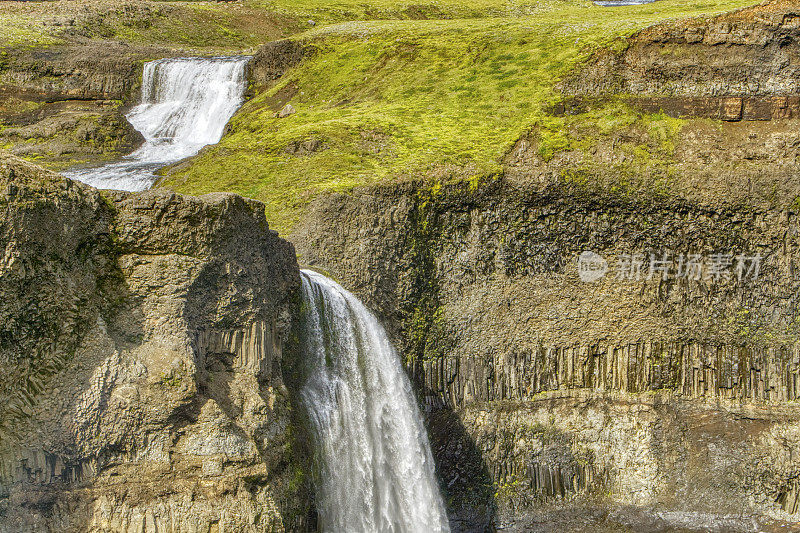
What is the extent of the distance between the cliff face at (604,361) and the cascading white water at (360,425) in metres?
2.86

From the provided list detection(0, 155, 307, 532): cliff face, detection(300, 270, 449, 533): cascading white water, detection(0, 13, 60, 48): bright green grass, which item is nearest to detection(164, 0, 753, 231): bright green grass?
detection(300, 270, 449, 533): cascading white water

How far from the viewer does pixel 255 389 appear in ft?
42.4

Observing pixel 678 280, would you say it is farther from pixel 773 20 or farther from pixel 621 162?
pixel 773 20

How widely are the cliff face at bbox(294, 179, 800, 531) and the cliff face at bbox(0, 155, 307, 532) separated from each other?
874 cm

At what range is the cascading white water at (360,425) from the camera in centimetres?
1535

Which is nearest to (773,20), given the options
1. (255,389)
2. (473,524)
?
(473,524)

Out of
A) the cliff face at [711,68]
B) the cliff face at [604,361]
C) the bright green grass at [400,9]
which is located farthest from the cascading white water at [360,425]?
the bright green grass at [400,9]

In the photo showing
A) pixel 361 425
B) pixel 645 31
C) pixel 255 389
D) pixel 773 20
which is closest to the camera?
pixel 255 389

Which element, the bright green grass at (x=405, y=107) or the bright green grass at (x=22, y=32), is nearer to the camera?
the bright green grass at (x=405, y=107)

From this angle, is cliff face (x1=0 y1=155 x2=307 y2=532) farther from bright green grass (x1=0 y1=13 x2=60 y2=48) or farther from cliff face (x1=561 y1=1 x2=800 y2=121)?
bright green grass (x1=0 y1=13 x2=60 y2=48)

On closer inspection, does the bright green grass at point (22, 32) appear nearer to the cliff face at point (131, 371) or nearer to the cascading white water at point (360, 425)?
the cascading white water at point (360, 425)

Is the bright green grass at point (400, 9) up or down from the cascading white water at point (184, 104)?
up

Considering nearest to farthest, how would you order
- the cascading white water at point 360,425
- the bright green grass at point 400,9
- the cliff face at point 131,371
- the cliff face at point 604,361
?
the cliff face at point 131,371
the cascading white water at point 360,425
the cliff face at point 604,361
the bright green grass at point 400,9

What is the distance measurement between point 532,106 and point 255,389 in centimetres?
1861
